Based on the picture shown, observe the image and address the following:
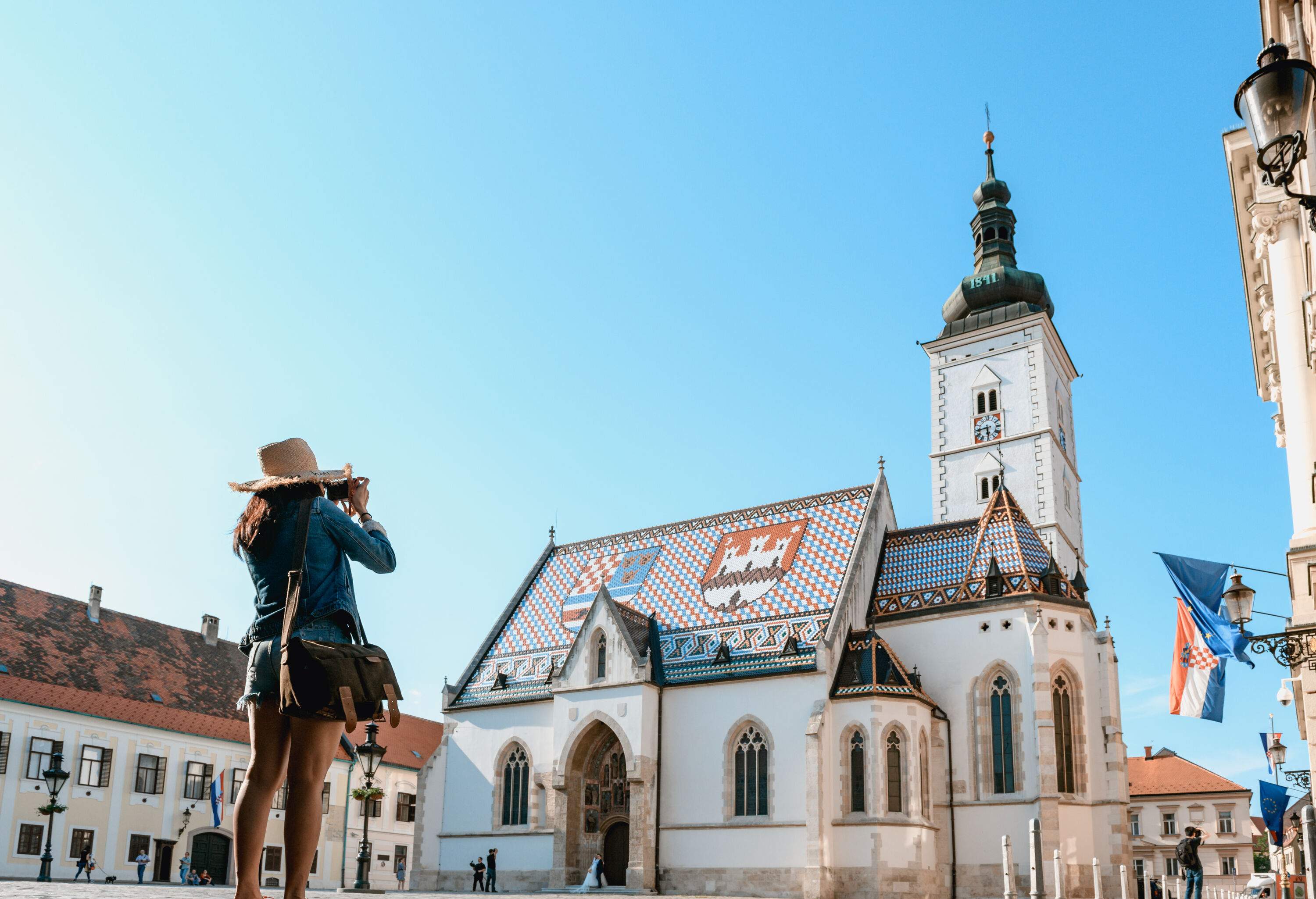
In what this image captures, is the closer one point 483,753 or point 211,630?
point 483,753

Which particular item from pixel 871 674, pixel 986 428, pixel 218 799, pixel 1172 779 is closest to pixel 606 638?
pixel 871 674

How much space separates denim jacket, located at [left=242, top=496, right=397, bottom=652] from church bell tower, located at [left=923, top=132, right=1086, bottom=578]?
3839cm

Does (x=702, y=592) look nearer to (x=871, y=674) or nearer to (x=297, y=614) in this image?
(x=871, y=674)

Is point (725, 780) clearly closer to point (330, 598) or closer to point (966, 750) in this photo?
point (966, 750)

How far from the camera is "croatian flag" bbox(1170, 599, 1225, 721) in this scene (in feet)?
50.7

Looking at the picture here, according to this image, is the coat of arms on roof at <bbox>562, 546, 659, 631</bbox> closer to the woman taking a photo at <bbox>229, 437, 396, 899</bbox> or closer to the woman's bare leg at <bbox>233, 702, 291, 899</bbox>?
the woman taking a photo at <bbox>229, 437, 396, 899</bbox>

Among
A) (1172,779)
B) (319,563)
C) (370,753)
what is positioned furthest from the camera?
(1172,779)

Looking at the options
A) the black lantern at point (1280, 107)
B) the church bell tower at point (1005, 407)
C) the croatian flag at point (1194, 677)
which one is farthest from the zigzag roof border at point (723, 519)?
the black lantern at point (1280, 107)

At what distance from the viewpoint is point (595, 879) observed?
3073 centimetres

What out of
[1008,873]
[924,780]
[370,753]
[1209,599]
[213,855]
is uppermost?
[1209,599]

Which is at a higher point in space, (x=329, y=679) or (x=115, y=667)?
(x=115, y=667)

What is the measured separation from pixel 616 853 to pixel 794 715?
23.8 feet

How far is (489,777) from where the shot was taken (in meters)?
34.8

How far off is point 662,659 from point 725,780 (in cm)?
433
